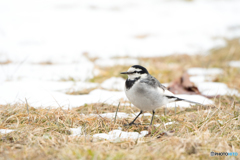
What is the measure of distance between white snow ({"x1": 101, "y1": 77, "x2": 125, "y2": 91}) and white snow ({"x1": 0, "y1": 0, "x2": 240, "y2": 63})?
2.98m

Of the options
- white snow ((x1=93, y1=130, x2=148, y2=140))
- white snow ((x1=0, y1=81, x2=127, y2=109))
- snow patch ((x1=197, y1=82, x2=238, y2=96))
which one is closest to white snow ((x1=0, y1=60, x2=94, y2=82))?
white snow ((x1=0, y1=81, x2=127, y2=109))

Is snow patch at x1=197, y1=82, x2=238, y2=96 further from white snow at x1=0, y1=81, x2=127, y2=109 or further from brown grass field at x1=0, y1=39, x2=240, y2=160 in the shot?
white snow at x1=0, y1=81, x2=127, y2=109

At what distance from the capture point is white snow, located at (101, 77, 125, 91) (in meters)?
5.63

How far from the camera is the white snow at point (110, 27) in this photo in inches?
428

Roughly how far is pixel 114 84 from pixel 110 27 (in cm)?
1038

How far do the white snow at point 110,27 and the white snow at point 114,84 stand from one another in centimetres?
298

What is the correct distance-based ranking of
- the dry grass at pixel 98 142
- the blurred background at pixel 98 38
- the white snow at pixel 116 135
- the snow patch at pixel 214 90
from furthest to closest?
the blurred background at pixel 98 38, the snow patch at pixel 214 90, the white snow at pixel 116 135, the dry grass at pixel 98 142

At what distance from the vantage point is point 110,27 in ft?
51.4

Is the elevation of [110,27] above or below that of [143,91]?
above

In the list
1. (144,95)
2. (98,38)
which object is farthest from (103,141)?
(98,38)

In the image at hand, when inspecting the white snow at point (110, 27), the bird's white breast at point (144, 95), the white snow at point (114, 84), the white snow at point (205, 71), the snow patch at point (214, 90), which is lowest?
the white snow at point (114, 84)

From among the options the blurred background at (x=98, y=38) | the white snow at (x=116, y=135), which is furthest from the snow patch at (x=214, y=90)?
the white snow at (x=116, y=135)

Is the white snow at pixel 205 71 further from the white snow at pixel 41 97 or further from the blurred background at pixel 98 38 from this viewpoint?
the white snow at pixel 41 97

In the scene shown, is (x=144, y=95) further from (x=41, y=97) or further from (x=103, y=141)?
(x=41, y=97)
